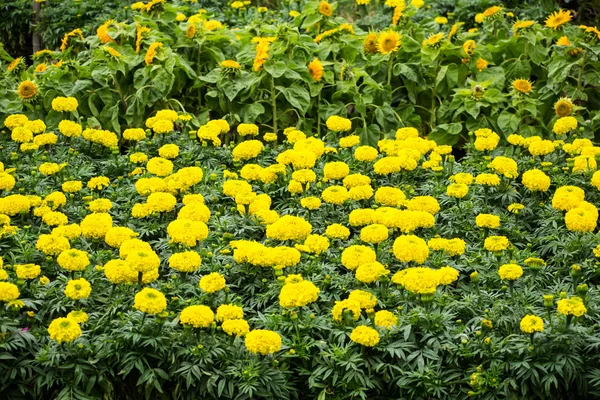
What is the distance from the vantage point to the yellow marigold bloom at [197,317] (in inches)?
146

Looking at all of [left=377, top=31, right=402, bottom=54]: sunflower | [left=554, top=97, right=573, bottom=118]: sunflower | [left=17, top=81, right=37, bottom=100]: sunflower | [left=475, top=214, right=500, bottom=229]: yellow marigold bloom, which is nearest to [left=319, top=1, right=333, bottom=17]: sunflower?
[left=377, top=31, right=402, bottom=54]: sunflower

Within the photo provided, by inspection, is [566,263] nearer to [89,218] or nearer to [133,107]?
[89,218]

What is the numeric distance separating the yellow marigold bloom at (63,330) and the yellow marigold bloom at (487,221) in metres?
2.01

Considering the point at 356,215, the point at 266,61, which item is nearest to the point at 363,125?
the point at 266,61

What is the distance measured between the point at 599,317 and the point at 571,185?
1371 mm

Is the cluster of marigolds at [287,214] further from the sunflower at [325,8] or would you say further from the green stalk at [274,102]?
the sunflower at [325,8]

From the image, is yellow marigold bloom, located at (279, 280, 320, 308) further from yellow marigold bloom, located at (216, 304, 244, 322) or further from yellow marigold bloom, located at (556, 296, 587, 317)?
yellow marigold bloom, located at (556, 296, 587, 317)

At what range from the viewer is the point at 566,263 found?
4418 mm

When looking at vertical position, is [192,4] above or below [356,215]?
below

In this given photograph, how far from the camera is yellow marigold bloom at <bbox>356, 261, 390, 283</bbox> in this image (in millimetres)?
4051

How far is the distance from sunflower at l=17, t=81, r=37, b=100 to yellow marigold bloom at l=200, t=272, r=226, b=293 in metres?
2.77

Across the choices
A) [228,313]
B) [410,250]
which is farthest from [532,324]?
[228,313]

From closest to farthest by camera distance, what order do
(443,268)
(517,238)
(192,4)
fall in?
(443,268), (517,238), (192,4)

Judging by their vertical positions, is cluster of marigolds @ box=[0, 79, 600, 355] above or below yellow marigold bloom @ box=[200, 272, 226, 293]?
below
